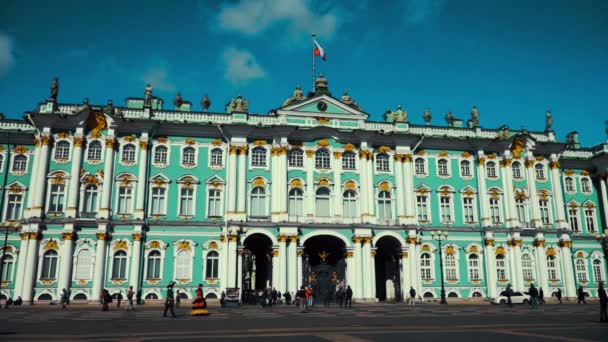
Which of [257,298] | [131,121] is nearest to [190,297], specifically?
[257,298]

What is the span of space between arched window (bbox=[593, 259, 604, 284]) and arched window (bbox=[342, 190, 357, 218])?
27478 mm

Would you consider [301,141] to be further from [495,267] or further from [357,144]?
[495,267]

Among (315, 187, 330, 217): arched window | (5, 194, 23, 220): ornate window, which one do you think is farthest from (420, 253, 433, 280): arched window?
(5, 194, 23, 220): ornate window

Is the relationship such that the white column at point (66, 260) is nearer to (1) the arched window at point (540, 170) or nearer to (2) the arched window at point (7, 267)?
(2) the arched window at point (7, 267)

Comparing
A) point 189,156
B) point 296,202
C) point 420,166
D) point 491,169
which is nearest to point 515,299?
point 491,169

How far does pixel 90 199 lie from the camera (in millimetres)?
43438

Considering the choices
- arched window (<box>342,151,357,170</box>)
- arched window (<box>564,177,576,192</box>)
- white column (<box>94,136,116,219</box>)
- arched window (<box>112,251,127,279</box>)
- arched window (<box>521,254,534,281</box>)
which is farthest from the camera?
arched window (<box>564,177,576,192</box>)

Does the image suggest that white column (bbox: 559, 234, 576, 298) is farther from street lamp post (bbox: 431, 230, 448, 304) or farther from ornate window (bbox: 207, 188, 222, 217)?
ornate window (bbox: 207, 188, 222, 217)

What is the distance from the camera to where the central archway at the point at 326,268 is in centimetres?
4678

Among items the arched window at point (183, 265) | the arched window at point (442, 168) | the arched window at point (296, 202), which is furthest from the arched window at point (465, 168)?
the arched window at point (183, 265)

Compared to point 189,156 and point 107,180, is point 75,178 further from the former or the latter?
point 189,156

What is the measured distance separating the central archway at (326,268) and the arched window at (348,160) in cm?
693

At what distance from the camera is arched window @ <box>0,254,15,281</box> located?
41.3 metres

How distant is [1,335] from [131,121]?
102 ft
